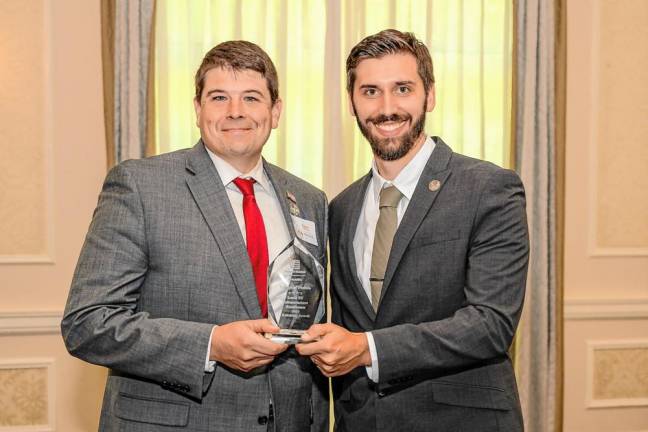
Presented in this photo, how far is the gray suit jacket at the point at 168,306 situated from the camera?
189cm

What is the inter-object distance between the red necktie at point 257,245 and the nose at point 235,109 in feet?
0.86

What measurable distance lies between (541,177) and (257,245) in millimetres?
2594

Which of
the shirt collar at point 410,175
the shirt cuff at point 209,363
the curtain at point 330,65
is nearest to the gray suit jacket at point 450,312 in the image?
the shirt collar at point 410,175

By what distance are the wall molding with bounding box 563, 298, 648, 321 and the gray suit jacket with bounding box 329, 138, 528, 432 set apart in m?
2.29

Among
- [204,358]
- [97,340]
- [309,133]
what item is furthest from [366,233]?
[309,133]

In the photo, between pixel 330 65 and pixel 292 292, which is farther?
pixel 330 65

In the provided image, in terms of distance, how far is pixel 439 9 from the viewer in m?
4.18

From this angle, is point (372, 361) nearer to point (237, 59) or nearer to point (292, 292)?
point (292, 292)

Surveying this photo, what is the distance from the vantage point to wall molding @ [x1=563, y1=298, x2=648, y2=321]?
425cm

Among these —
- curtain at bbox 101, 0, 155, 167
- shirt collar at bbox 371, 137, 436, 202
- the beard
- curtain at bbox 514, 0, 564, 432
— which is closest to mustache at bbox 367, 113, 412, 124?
the beard

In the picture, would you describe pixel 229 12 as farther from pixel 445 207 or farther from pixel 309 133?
pixel 445 207

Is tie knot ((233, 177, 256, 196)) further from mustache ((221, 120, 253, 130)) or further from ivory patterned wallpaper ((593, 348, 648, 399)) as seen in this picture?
ivory patterned wallpaper ((593, 348, 648, 399))

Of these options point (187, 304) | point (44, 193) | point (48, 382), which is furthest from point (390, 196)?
point (48, 382)

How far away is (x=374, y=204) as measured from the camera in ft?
7.78
